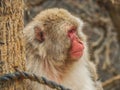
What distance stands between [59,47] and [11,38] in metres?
1.41

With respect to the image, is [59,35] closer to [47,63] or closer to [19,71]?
[47,63]

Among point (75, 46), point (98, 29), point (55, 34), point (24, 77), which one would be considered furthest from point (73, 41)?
point (98, 29)

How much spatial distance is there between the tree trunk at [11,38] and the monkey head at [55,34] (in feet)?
3.92

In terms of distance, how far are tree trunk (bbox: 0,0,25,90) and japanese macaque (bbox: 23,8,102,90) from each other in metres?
1.10

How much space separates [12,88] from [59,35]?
1.47 metres

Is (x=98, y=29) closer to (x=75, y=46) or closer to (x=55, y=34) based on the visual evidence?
(x=55, y=34)

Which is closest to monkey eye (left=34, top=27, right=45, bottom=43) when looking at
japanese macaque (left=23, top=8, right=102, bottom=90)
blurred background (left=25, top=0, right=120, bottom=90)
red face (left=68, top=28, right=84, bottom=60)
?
japanese macaque (left=23, top=8, right=102, bottom=90)

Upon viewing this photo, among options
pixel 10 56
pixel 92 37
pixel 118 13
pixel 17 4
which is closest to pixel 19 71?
pixel 10 56

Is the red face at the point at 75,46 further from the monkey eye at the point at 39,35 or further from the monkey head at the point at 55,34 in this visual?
the monkey eye at the point at 39,35

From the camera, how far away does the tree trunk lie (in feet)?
11.2

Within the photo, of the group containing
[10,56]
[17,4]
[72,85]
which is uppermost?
[17,4]

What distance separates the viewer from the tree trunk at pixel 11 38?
3.41 metres

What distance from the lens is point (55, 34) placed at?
482 centimetres

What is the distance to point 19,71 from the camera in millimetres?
3441
